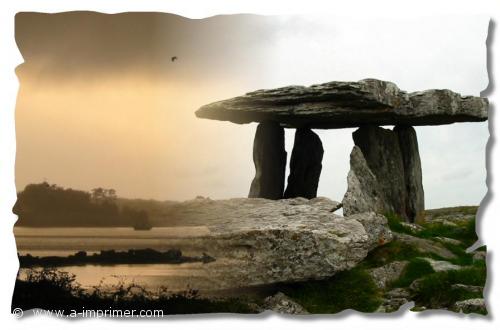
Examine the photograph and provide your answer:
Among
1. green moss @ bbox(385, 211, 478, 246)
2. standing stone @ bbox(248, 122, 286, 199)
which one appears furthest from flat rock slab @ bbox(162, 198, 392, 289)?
standing stone @ bbox(248, 122, 286, 199)

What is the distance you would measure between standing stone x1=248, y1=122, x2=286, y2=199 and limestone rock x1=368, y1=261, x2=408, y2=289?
4417mm

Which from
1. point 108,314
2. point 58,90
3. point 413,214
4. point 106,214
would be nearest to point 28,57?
point 58,90

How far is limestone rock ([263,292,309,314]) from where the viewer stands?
41.9 feet

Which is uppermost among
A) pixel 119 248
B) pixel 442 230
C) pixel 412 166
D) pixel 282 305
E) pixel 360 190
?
pixel 412 166

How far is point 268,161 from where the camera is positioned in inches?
710

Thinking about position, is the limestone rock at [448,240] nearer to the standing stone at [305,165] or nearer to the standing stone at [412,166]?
the standing stone at [412,166]

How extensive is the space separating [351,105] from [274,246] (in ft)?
12.6

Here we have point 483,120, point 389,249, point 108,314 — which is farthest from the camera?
point 483,120

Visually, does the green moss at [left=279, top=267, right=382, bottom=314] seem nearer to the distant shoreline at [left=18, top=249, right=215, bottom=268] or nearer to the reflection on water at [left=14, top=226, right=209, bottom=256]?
the reflection on water at [left=14, top=226, right=209, bottom=256]

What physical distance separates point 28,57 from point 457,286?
7045 mm

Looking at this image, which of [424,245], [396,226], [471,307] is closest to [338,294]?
[471,307]

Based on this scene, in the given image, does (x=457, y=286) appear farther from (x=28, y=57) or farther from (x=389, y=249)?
(x=28, y=57)

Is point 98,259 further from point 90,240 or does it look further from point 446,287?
point 446,287

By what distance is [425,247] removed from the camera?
14266 mm
